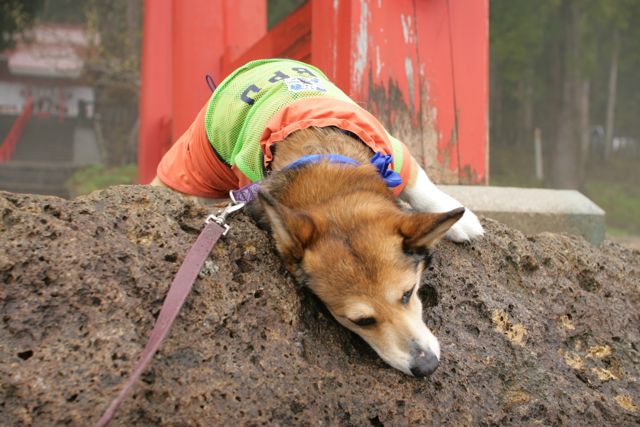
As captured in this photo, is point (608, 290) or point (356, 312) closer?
point (356, 312)

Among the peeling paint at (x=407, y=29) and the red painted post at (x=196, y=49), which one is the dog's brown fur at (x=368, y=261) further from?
the red painted post at (x=196, y=49)

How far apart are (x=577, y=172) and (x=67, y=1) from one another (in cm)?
1932

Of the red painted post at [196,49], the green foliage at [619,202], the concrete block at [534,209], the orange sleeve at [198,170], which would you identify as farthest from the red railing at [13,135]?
the concrete block at [534,209]

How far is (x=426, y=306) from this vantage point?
9.51 feet

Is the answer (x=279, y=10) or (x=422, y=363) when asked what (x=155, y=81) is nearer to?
(x=422, y=363)

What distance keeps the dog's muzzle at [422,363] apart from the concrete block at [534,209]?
86.7 inches

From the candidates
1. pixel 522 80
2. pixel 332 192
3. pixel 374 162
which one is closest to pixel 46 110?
pixel 522 80

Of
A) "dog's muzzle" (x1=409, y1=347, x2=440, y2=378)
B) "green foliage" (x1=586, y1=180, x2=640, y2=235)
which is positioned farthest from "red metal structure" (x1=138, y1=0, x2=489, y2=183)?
"green foliage" (x1=586, y1=180, x2=640, y2=235)

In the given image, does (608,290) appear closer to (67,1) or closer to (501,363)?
(501,363)

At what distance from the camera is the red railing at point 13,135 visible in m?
27.1

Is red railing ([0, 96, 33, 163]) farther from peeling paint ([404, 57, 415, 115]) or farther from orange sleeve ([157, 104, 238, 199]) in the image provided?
peeling paint ([404, 57, 415, 115])

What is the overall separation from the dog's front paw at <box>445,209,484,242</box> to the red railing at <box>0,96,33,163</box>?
24728mm

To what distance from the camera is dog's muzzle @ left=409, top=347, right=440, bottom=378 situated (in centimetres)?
241

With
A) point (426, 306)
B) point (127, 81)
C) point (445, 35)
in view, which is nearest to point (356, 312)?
point (426, 306)
